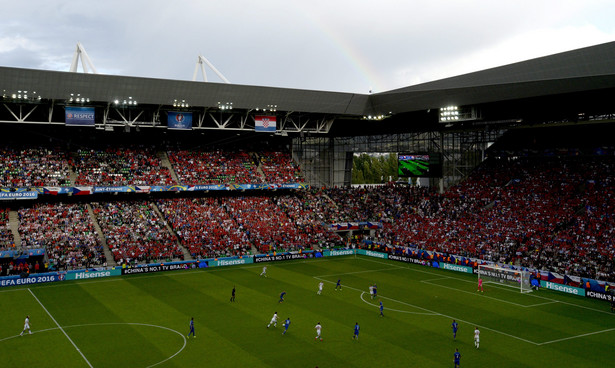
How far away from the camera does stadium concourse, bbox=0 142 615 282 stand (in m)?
45.8

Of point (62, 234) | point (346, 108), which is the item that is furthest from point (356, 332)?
point (346, 108)

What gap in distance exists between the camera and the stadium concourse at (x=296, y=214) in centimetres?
4575

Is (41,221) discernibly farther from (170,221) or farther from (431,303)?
(431,303)

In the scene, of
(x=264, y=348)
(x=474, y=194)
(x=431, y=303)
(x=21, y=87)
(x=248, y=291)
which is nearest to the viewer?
(x=264, y=348)

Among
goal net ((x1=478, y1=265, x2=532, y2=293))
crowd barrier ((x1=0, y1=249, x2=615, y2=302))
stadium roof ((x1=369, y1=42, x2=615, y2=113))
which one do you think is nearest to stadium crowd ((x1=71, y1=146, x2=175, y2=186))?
crowd barrier ((x1=0, y1=249, x2=615, y2=302))

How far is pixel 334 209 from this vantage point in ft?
216

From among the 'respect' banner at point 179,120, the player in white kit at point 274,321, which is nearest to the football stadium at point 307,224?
the player in white kit at point 274,321

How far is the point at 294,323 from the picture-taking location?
29.7m

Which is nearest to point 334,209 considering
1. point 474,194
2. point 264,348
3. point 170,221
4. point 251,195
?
point 251,195

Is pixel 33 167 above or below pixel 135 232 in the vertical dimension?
above

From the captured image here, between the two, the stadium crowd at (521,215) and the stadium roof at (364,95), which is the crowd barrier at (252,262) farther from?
the stadium roof at (364,95)

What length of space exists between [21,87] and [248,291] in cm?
2842

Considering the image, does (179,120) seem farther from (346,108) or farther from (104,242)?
(346,108)

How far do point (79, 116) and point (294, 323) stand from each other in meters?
34.2
